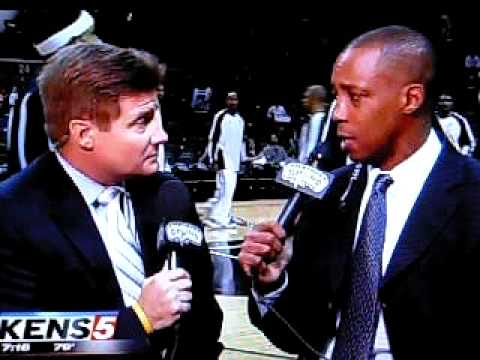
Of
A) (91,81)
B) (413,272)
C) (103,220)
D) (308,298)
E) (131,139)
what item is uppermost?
(91,81)

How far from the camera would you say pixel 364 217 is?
2135mm

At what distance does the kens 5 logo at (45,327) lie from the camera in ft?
5.53

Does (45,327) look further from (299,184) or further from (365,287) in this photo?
(365,287)

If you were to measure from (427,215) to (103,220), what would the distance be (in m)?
0.69

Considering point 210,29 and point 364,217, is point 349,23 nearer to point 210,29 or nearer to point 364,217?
point 210,29

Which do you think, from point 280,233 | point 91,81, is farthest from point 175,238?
point 91,81

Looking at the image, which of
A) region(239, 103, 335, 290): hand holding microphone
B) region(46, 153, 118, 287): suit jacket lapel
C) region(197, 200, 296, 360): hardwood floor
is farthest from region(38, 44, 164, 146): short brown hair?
region(197, 200, 296, 360): hardwood floor

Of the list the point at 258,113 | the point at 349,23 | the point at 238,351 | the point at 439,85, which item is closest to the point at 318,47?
the point at 349,23

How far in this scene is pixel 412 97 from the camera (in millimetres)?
2121

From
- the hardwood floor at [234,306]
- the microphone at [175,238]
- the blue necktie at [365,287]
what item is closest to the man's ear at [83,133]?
the microphone at [175,238]

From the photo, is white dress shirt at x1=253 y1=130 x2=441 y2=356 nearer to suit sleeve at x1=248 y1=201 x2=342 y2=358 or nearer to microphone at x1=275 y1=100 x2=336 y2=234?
suit sleeve at x1=248 y1=201 x2=342 y2=358

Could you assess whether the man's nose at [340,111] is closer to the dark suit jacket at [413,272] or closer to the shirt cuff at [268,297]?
the dark suit jacket at [413,272]

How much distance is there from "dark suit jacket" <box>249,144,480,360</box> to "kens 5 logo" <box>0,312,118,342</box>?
1.95ft

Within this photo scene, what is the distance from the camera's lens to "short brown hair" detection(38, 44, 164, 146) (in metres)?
1.89
